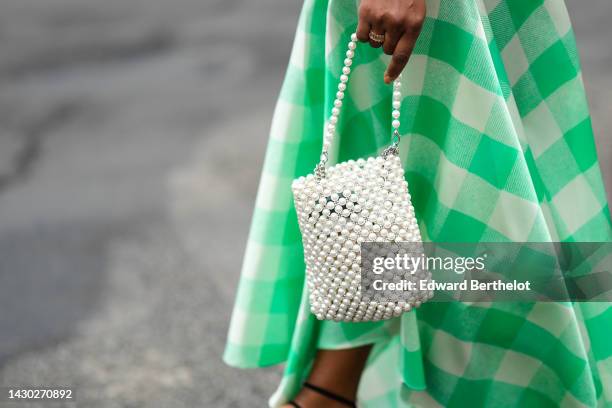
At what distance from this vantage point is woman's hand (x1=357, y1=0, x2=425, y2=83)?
4.11 ft

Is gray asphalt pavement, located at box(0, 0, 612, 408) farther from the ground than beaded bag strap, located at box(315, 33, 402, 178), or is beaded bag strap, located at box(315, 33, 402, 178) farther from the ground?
beaded bag strap, located at box(315, 33, 402, 178)

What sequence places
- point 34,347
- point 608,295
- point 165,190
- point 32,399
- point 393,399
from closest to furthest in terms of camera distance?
point 608,295
point 393,399
point 32,399
point 34,347
point 165,190

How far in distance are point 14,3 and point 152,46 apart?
1633mm

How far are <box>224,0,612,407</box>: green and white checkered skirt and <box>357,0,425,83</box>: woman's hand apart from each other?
128mm

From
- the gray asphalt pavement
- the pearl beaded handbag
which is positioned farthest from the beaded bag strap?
the gray asphalt pavement

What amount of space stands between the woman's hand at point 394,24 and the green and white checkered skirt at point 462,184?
0.13 meters

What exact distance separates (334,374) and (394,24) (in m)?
0.81

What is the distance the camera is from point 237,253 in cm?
293

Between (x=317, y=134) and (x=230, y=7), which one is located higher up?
(x=317, y=134)

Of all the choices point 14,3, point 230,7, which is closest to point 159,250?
point 230,7

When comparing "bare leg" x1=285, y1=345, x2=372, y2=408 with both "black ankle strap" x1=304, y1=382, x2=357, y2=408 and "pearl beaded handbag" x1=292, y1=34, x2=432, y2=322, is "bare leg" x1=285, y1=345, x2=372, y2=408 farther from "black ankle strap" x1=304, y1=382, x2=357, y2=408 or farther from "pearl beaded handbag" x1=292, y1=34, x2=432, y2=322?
"pearl beaded handbag" x1=292, y1=34, x2=432, y2=322

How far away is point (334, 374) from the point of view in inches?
67.4

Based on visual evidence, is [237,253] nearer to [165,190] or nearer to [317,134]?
[165,190]

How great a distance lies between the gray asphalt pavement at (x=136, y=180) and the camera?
233 cm
